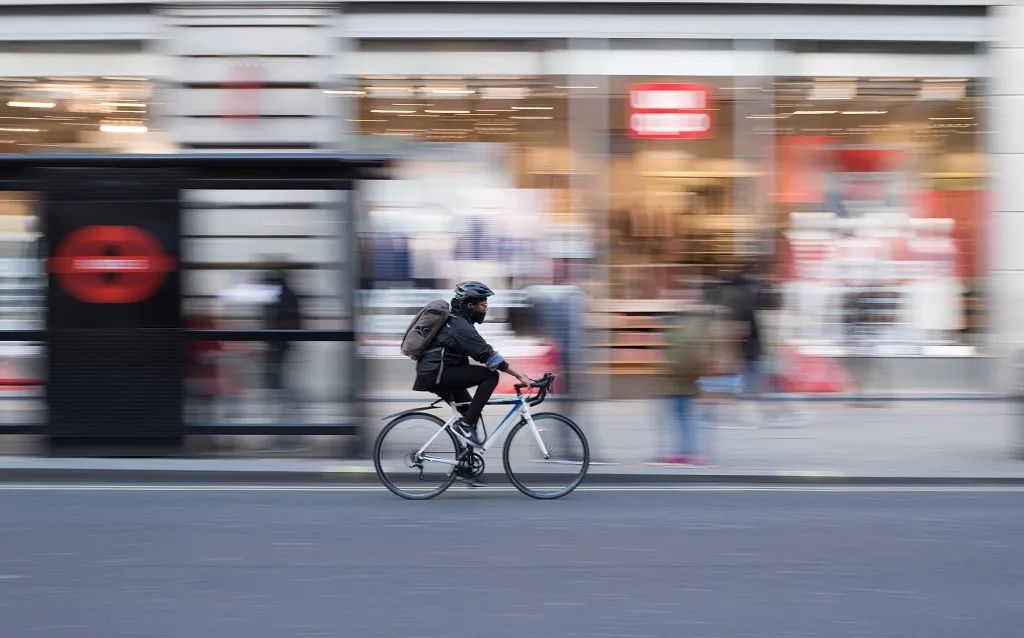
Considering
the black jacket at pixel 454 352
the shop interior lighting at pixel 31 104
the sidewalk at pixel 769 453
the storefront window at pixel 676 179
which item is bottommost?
the sidewalk at pixel 769 453

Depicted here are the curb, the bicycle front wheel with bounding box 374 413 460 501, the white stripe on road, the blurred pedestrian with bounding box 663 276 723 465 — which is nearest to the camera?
the bicycle front wheel with bounding box 374 413 460 501

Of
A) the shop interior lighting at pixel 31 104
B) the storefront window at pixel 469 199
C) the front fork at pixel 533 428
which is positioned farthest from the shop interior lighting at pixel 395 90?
the front fork at pixel 533 428

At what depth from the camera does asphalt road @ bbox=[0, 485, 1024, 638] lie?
5.37 m

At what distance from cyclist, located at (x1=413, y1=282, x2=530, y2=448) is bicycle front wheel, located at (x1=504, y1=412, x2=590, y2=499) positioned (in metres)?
0.30

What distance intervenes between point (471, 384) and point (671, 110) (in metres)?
7.10

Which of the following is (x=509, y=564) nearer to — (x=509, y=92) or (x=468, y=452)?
(x=468, y=452)

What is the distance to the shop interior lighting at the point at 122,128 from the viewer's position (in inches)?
557

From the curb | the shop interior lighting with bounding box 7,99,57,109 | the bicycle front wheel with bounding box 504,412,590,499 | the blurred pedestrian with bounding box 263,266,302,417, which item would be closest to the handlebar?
the bicycle front wheel with bounding box 504,412,590,499

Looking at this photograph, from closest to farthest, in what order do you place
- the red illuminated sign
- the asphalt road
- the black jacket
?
the asphalt road → the black jacket → the red illuminated sign

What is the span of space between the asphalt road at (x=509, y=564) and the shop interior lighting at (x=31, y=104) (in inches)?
278

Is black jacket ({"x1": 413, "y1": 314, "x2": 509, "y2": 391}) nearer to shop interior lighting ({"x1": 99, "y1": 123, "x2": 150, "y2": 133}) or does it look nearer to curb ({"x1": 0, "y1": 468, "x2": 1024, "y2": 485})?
curb ({"x1": 0, "y1": 468, "x2": 1024, "y2": 485})

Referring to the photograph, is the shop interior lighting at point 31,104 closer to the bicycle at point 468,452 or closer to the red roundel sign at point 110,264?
the red roundel sign at point 110,264

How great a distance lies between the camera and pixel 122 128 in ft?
46.6

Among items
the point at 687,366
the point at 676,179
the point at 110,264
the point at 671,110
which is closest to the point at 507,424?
the point at 687,366
